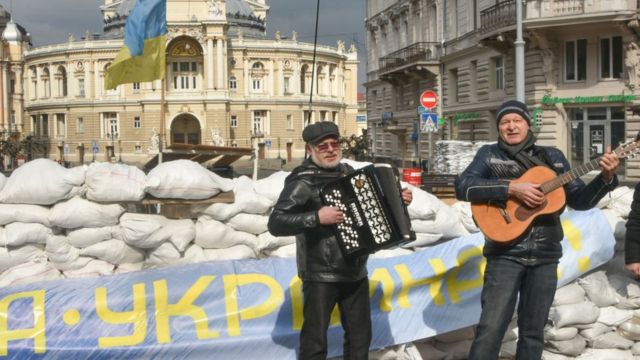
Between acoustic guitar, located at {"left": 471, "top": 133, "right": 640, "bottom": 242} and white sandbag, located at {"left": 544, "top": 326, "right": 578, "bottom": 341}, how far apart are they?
5.35 ft

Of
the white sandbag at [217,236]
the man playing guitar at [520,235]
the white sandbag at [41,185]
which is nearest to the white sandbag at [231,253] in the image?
the white sandbag at [217,236]

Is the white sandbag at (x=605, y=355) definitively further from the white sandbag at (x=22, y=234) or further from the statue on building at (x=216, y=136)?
the statue on building at (x=216, y=136)

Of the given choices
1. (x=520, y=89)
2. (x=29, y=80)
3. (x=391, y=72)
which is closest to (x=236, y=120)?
(x=29, y=80)

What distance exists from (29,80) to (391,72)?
56518mm

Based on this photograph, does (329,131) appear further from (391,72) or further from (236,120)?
(236,120)

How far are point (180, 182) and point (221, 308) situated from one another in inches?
43.2

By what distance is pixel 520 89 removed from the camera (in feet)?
56.4

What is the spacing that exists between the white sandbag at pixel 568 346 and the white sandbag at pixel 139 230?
9.85 ft

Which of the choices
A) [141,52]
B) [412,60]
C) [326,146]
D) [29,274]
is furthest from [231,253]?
[412,60]

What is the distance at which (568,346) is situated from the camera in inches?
204

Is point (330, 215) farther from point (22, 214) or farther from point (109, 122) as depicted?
point (109, 122)

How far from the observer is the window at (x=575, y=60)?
22719 mm

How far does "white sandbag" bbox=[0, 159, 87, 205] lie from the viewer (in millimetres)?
5309

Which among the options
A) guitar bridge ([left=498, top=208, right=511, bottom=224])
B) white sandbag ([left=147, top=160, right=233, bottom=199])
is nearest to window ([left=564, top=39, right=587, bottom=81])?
white sandbag ([left=147, top=160, right=233, bottom=199])
